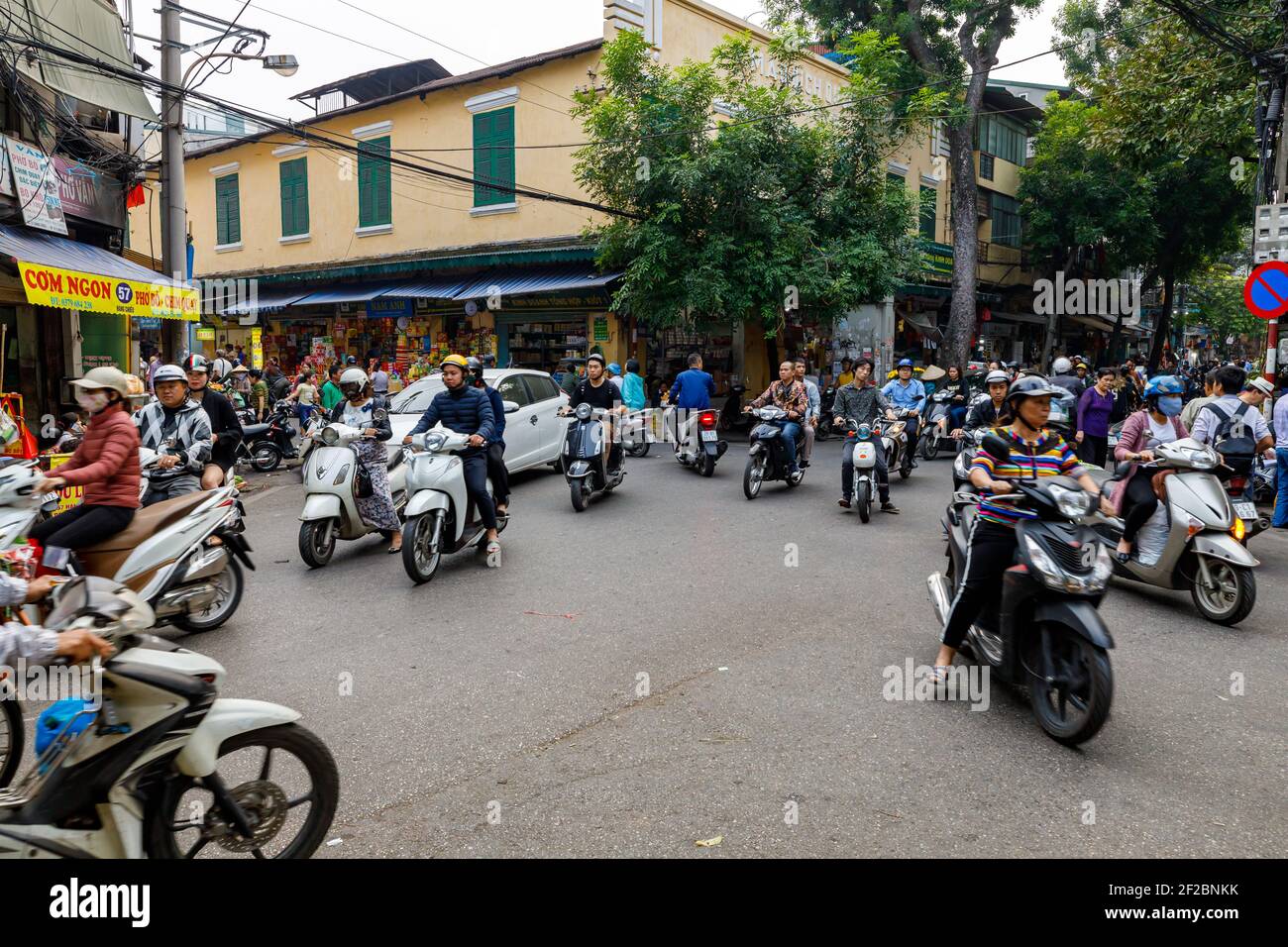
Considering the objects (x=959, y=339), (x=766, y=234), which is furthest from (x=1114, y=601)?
(x=959, y=339)

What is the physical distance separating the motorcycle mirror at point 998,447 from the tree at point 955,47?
773 inches

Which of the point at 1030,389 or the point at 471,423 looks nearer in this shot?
the point at 1030,389

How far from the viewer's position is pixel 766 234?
1706cm

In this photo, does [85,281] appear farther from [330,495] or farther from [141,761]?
[141,761]

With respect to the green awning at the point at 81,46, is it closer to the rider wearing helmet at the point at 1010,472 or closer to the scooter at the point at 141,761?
the scooter at the point at 141,761

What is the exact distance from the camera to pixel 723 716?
14.8 feet

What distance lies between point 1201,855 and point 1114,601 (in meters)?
3.75

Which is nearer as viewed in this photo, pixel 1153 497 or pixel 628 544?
pixel 1153 497

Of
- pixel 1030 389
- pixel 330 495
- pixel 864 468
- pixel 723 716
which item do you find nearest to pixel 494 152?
pixel 864 468

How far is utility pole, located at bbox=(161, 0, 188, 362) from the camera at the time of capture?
41.1ft

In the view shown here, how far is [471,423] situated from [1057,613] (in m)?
5.27

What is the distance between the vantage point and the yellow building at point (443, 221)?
19844mm
